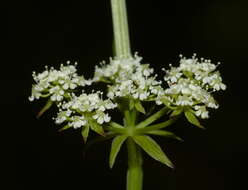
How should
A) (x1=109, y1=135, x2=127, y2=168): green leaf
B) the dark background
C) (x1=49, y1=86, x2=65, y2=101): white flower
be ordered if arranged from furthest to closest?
the dark background, (x1=49, y1=86, x2=65, y2=101): white flower, (x1=109, y1=135, x2=127, y2=168): green leaf

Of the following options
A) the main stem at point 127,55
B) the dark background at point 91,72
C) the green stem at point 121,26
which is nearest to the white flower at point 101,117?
the main stem at point 127,55

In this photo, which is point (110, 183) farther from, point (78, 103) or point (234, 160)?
point (78, 103)

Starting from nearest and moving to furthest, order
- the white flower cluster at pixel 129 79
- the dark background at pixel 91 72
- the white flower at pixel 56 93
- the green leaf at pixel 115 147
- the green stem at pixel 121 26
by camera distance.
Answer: the green leaf at pixel 115 147, the white flower cluster at pixel 129 79, the white flower at pixel 56 93, the green stem at pixel 121 26, the dark background at pixel 91 72

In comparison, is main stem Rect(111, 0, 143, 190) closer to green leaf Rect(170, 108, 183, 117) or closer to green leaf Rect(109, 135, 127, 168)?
green leaf Rect(109, 135, 127, 168)

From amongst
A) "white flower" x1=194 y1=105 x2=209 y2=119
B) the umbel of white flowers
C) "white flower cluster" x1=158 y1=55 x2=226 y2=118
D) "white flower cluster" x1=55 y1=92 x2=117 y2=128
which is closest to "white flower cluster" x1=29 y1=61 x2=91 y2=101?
the umbel of white flowers

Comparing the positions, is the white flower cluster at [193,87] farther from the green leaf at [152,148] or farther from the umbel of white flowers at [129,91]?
the green leaf at [152,148]

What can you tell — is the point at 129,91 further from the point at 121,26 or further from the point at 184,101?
the point at 121,26
